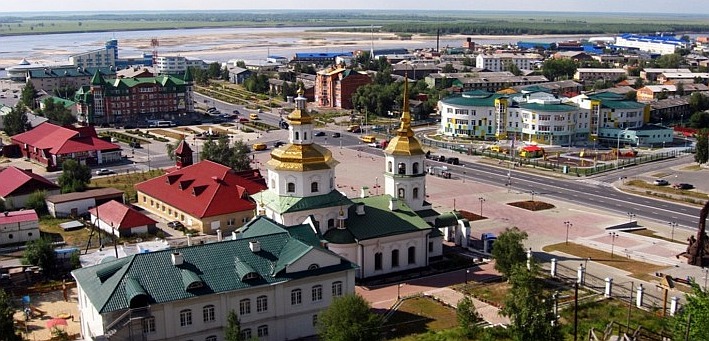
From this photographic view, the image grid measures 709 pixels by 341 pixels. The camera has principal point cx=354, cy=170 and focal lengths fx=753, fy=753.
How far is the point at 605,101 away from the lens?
270ft

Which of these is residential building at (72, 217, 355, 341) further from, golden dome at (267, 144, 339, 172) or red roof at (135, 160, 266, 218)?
red roof at (135, 160, 266, 218)

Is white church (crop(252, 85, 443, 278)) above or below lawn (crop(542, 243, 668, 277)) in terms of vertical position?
above

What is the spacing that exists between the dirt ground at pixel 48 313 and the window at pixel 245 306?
727 centimetres

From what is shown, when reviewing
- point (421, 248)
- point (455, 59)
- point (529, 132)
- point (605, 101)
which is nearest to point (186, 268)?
point (421, 248)

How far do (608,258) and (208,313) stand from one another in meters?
23.4

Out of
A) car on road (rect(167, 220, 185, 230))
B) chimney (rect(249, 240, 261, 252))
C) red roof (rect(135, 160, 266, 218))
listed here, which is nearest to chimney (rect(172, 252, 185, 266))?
chimney (rect(249, 240, 261, 252))

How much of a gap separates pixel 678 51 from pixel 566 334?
15413cm

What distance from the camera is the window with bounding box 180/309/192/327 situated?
2880 cm

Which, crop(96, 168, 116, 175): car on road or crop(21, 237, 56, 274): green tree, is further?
crop(96, 168, 116, 175): car on road

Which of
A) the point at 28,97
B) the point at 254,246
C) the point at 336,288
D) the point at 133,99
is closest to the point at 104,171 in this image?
the point at 133,99

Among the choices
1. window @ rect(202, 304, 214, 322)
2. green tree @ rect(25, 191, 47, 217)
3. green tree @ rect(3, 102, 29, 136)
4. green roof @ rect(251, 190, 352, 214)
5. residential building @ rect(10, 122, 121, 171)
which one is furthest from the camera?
green tree @ rect(3, 102, 29, 136)

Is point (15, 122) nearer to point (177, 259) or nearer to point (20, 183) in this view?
point (20, 183)

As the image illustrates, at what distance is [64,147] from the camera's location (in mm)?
66875

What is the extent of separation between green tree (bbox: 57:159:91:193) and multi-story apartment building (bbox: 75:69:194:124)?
36.3 m
